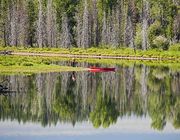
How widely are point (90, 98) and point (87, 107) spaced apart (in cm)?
572

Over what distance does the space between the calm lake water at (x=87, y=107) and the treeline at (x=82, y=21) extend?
89.1 m

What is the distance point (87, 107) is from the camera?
57.5 m

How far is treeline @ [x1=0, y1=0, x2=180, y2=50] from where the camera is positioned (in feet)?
566

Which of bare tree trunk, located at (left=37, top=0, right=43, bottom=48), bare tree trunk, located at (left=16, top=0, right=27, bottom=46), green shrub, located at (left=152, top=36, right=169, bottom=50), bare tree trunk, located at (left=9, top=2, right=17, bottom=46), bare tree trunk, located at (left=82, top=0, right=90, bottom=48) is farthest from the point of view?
bare tree trunk, located at (left=9, top=2, right=17, bottom=46)

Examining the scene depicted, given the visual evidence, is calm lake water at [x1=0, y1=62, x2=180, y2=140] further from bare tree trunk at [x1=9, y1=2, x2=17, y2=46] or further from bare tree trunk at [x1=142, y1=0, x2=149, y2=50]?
bare tree trunk at [x1=9, y1=2, x2=17, y2=46]

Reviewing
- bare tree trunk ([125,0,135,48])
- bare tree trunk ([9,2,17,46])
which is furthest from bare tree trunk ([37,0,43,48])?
bare tree trunk ([125,0,135,48])

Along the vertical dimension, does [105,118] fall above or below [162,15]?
below

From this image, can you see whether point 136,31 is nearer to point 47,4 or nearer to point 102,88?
point 47,4

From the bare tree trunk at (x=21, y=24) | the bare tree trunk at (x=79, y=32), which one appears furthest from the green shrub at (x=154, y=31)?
the bare tree trunk at (x=21, y=24)

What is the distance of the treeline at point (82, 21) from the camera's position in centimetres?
17238

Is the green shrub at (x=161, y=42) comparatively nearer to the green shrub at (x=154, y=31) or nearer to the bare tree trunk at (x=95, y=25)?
the green shrub at (x=154, y=31)

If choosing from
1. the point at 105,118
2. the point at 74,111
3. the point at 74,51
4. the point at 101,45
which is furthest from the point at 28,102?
the point at 101,45

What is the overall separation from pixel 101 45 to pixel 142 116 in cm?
13271

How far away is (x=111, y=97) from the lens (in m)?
64.2
